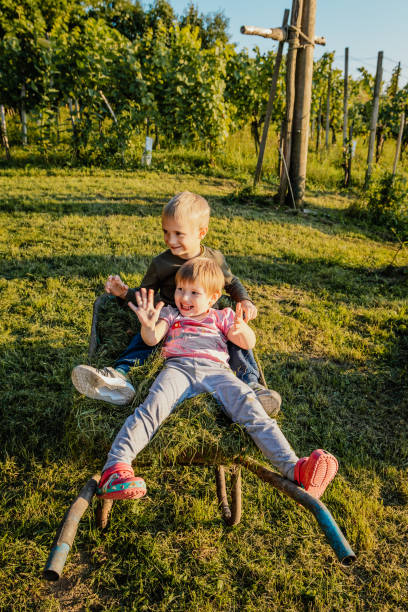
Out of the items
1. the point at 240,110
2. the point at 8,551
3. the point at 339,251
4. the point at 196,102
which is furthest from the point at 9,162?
the point at 8,551

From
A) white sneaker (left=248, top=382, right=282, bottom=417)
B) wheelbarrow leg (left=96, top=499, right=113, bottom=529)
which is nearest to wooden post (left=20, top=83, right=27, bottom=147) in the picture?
wheelbarrow leg (left=96, top=499, right=113, bottom=529)

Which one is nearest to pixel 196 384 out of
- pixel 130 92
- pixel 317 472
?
pixel 317 472

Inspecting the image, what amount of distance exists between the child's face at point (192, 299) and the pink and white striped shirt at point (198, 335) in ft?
0.22

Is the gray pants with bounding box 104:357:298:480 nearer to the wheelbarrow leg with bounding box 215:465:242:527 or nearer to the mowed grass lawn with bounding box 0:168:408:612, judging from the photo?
the mowed grass lawn with bounding box 0:168:408:612

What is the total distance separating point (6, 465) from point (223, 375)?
1.45m

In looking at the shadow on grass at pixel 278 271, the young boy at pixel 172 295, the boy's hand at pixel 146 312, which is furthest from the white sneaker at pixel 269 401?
the shadow on grass at pixel 278 271

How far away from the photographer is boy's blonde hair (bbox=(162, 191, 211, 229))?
7.36ft

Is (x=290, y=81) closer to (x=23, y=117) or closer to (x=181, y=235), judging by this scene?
(x=181, y=235)

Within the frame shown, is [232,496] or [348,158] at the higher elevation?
[348,158]

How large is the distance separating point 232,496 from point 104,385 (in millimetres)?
938

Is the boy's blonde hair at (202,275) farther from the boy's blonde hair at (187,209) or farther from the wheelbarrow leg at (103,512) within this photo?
the wheelbarrow leg at (103,512)

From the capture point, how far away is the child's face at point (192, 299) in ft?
7.10

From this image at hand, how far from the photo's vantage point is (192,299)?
7.14 feet

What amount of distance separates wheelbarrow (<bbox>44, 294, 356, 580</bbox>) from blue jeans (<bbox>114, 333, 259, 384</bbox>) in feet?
0.61
